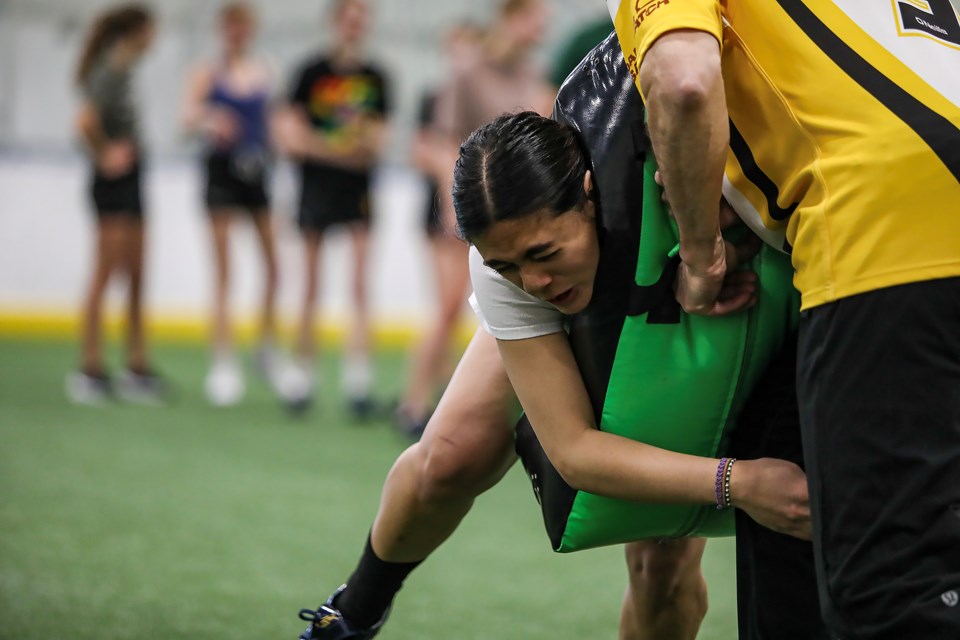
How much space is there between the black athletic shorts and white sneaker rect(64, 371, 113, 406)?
5096 millimetres

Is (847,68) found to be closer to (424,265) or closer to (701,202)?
(701,202)

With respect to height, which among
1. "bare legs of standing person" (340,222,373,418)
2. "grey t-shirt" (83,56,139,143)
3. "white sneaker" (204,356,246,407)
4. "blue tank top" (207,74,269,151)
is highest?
"grey t-shirt" (83,56,139,143)

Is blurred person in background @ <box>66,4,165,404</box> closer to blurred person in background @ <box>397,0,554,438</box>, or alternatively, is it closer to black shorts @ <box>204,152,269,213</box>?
black shorts @ <box>204,152,269,213</box>

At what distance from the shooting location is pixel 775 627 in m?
1.88

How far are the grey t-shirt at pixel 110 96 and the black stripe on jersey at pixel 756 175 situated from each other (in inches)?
212

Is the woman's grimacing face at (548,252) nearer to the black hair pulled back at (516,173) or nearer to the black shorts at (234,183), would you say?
the black hair pulled back at (516,173)

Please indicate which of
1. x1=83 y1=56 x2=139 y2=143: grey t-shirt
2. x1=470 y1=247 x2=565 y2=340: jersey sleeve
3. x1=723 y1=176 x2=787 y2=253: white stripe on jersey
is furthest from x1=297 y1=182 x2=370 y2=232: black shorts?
x1=723 y1=176 x2=787 y2=253: white stripe on jersey

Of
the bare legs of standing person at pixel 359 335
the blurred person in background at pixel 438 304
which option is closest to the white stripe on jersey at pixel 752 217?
the blurred person in background at pixel 438 304

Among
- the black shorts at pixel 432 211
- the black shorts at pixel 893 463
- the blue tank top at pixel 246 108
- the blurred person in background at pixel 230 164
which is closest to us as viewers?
the black shorts at pixel 893 463

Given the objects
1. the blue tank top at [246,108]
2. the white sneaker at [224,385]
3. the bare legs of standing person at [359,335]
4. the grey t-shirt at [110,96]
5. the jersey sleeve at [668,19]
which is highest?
→ the jersey sleeve at [668,19]

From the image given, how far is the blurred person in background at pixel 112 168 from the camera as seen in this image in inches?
259

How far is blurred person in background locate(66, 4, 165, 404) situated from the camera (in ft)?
21.5

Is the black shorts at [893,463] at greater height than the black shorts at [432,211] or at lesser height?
greater

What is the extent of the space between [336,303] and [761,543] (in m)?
8.26
